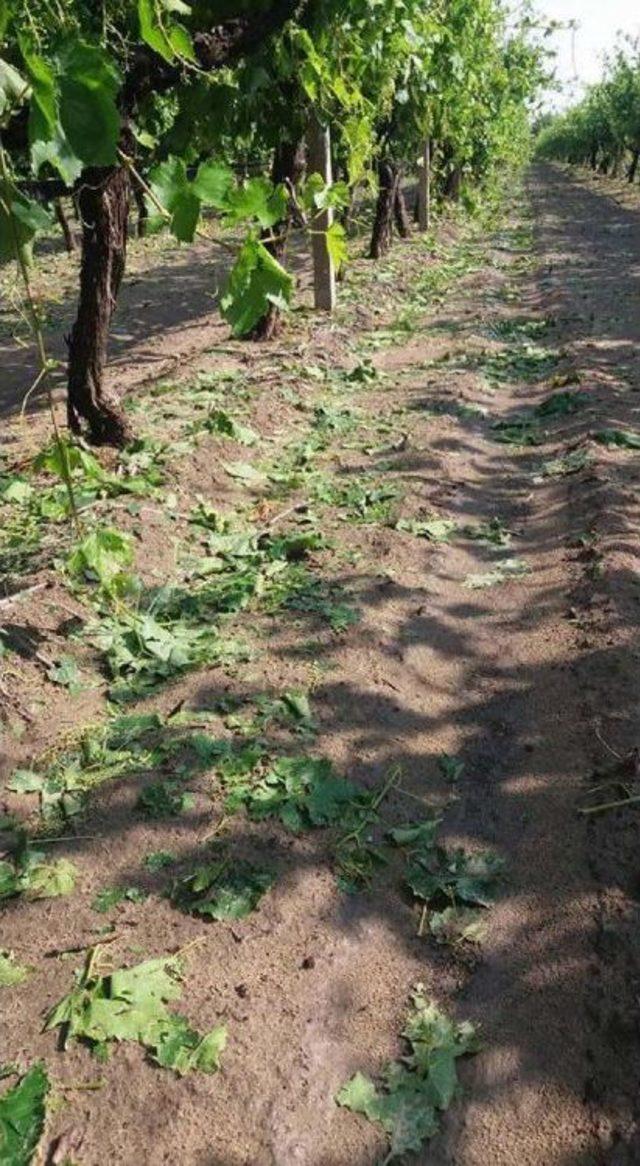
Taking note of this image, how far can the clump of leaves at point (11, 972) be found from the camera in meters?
2.61

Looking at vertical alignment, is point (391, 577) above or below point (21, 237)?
below

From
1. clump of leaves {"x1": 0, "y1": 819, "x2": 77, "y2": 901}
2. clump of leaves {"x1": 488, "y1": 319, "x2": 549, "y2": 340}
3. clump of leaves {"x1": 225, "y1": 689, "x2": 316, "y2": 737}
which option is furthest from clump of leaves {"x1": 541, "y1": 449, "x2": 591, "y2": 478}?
clump of leaves {"x1": 0, "y1": 819, "x2": 77, "y2": 901}

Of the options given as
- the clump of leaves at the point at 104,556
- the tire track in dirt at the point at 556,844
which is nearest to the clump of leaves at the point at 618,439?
the tire track in dirt at the point at 556,844

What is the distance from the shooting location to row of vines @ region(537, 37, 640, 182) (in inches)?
1624

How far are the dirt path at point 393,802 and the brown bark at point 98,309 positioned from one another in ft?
1.81

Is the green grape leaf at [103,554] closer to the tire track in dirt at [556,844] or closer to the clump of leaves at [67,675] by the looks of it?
the clump of leaves at [67,675]

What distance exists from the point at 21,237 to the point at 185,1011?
2088 millimetres

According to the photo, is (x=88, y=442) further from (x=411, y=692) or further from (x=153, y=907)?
(x=153, y=907)

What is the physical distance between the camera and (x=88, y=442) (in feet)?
20.2

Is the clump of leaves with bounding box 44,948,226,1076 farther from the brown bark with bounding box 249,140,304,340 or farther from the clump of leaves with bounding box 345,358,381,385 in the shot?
the brown bark with bounding box 249,140,304,340

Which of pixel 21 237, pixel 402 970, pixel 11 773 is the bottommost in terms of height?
pixel 402 970

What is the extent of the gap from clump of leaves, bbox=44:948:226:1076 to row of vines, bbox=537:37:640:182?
4486cm

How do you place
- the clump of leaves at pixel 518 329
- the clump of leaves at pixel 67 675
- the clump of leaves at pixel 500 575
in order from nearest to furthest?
1. the clump of leaves at pixel 67 675
2. the clump of leaves at pixel 500 575
3. the clump of leaves at pixel 518 329

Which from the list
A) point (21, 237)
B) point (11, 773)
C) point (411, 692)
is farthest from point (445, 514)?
point (21, 237)
